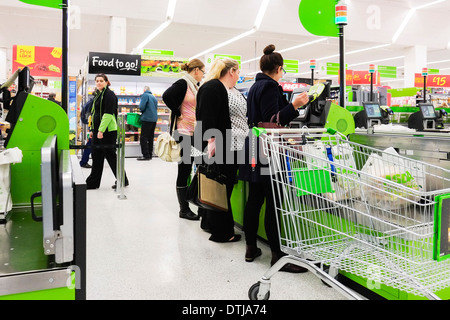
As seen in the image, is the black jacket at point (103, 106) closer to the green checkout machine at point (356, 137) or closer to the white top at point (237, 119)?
the green checkout machine at point (356, 137)

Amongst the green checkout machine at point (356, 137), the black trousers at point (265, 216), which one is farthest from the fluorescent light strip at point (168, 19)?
the black trousers at point (265, 216)

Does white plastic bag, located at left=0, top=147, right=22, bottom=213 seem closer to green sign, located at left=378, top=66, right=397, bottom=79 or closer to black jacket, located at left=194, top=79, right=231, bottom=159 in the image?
black jacket, located at left=194, top=79, right=231, bottom=159

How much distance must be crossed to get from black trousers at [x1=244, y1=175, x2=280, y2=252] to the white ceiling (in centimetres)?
818

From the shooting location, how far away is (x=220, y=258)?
118 inches

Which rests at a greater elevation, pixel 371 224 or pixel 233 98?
pixel 233 98

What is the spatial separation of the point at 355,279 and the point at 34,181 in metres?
1.89

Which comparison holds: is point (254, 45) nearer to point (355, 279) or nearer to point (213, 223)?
point (213, 223)

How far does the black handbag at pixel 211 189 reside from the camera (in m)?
2.97

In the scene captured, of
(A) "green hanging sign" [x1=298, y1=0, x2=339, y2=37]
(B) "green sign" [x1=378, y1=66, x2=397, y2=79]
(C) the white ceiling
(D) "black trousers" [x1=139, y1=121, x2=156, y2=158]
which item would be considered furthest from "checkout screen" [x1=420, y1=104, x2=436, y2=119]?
(B) "green sign" [x1=378, y1=66, x2=397, y2=79]

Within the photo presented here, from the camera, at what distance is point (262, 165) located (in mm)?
2688

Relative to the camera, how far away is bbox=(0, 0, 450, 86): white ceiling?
36.7ft

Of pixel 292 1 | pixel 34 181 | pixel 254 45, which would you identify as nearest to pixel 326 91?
pixel 34 181

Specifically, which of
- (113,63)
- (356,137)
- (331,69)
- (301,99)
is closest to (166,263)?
(301,99)

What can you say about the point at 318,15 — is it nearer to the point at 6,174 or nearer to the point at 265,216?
the point at 265,216
